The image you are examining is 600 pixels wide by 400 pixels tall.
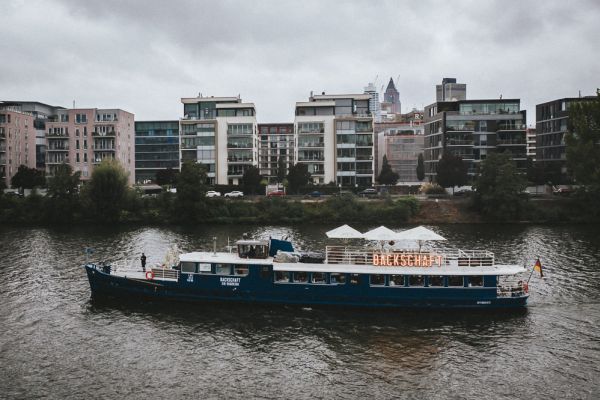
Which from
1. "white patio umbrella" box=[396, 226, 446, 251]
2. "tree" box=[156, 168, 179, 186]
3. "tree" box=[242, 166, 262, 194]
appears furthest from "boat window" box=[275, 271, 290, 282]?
"tree" box=[156, 168, 179, 186]

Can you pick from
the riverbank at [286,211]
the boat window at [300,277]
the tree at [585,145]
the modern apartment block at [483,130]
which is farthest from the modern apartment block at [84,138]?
the boat window at [300,277]

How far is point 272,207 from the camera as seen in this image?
4060 inches

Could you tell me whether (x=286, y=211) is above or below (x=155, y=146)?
below

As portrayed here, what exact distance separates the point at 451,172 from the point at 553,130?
42.4 m

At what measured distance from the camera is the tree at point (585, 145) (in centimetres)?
9375

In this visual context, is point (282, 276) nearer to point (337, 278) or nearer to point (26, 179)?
point (337, 278)

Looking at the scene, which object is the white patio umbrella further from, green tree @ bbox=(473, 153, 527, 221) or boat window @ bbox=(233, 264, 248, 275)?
green tree @ bbox=(473, 153, 527, 221)

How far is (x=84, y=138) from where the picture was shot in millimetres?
139750

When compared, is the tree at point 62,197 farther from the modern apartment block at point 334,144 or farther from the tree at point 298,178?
the modern apartment block at point 334,144

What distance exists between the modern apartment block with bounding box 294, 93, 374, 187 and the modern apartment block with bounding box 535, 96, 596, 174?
45330mm

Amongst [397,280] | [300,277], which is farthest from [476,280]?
[300,277]

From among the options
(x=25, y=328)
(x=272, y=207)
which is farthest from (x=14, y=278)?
(x=272, y=207)

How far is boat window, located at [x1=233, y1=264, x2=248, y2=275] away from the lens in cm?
4262

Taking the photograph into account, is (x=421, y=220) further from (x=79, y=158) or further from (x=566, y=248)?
(x=79, y=158)
